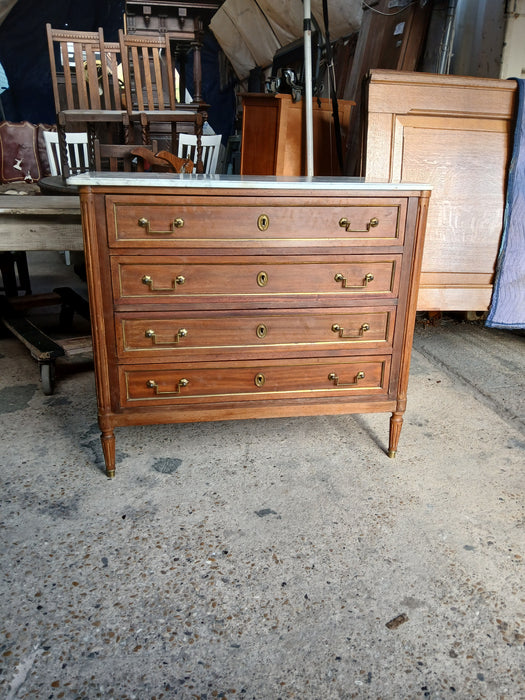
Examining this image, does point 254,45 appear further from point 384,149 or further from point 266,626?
point 266,626

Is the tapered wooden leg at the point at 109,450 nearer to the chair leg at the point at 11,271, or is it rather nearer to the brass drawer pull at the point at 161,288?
the brass drawer pull at the point at 161,288

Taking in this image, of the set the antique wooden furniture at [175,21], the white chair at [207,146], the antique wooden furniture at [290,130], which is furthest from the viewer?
the antique wooden furniture at [175,21]

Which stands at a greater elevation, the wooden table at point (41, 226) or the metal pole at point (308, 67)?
the metal pole at point (308, 67)

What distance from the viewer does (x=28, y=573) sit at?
160cm

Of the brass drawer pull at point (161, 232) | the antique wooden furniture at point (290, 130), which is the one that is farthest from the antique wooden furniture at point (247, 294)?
the antique wooden furniture at point (290, 130)

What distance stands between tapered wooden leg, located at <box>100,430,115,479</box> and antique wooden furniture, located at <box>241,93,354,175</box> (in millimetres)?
2558

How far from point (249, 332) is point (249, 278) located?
0.70 feet

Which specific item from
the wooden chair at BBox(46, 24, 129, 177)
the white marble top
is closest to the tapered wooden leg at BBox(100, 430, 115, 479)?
the white marble top

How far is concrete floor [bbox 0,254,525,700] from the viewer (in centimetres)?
132

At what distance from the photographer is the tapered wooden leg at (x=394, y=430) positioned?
7.38 feet

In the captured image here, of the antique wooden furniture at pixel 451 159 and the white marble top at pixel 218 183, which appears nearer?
the white marble top at pixel 218 183

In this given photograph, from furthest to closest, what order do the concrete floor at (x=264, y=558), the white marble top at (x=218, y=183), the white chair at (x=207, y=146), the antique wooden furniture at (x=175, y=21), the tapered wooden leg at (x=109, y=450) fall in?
the antique wooden furniture at (x=175, y=21)
the white chair at (x=207, y=146)
the tapered wooden leg at (x=109, y=450)
the white marble top at (x=218, y=183)
the concrete floor at (x=264, y=558)

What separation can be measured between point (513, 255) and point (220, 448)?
1967 millimetres

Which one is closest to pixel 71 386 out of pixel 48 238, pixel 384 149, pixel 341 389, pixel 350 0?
pixel 48 238
